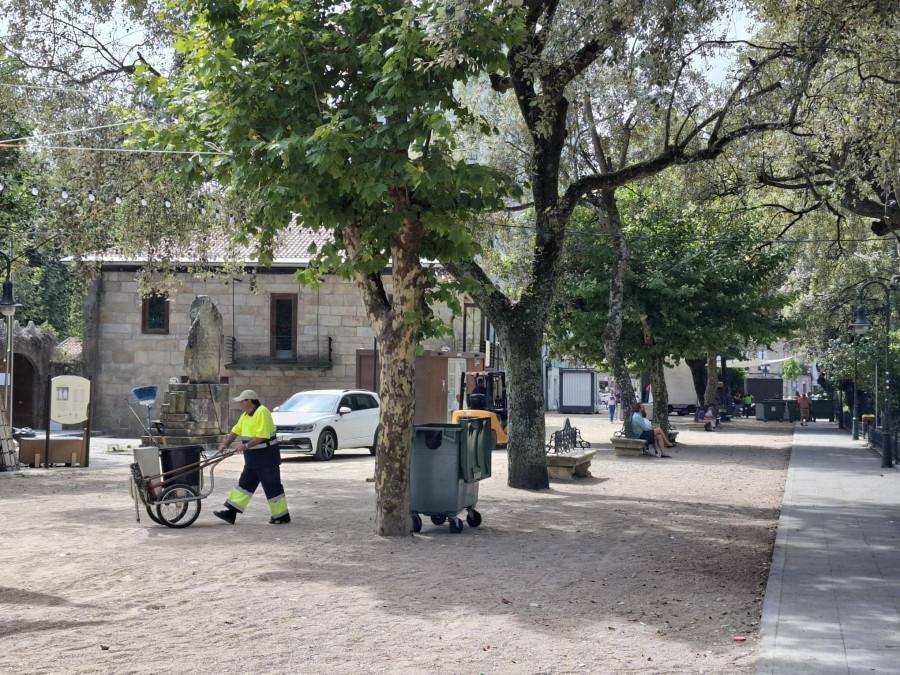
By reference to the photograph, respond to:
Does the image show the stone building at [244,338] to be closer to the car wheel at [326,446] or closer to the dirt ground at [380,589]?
the car wheel at [326,446]

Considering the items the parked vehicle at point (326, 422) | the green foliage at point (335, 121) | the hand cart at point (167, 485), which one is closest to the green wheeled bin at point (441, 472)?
the green foliage at point (335, 121)

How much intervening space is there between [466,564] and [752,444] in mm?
24050

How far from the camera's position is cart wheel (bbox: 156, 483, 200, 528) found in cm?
1138

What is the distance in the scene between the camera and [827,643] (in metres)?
6.17

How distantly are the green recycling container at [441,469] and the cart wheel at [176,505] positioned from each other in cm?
252

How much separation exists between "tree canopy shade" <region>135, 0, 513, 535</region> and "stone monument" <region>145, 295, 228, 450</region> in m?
13.5

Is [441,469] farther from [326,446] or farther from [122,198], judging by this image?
[326,446]

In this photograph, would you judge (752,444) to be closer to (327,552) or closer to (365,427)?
(365,427)

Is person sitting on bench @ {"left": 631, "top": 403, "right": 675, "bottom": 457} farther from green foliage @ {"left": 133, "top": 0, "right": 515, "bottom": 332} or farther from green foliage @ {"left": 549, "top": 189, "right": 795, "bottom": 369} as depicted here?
green foliage @ {"left": 133, "top": 0, "right": 515, "bottom": 332}

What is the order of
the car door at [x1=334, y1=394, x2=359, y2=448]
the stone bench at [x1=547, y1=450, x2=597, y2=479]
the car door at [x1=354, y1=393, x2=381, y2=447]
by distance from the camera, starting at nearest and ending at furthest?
1. the stone bench at [x1=547, y1=450, x2=597, y2=479]
2. the car door at [x1=334, y1=394, x2=359, y2=448]
3. the car door at [x1=354, y1=393, x2=381, y2=447]

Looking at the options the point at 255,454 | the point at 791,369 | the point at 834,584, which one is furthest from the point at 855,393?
the point at 791,369

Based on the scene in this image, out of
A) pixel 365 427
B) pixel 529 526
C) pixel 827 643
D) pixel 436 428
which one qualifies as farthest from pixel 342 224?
pixel 365 427

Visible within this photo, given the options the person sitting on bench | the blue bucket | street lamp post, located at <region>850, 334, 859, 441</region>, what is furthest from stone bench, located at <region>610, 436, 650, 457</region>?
the blue bucket

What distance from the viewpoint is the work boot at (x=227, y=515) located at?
38.6 feet
